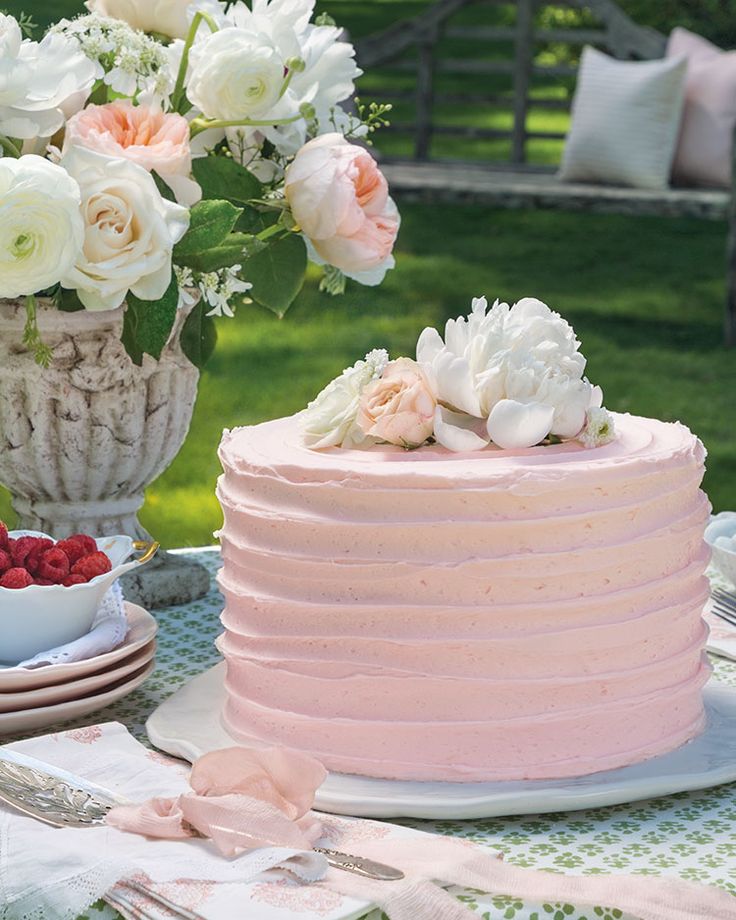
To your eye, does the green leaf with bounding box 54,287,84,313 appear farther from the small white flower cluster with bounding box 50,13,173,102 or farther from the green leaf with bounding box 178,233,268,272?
the small white flower cluster with bounding box 50,13,173,102

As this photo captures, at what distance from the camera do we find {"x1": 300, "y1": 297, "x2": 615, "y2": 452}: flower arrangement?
1.30 metres

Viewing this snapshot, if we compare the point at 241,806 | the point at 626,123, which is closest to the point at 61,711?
the point at 241,806

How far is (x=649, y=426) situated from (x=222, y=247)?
0.48 metres

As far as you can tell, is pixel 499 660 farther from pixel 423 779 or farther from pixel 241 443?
pixel 241 443

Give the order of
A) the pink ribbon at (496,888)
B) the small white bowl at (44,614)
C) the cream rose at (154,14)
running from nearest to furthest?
the pink ribbon at (496,888), the small white bowl at (44,614), the cream rose at (154,14)

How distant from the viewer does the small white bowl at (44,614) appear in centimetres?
140

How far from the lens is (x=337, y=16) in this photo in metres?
10.8

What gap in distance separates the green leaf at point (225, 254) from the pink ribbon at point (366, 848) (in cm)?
61

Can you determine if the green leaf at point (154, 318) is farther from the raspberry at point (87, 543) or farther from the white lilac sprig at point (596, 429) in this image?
the white lilac sprig at point (596, 429)

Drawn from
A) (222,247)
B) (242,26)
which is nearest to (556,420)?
(222,247)

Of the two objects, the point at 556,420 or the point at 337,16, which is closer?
the point at 556,420

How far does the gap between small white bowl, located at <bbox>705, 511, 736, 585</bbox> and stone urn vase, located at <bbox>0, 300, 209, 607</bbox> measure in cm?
59

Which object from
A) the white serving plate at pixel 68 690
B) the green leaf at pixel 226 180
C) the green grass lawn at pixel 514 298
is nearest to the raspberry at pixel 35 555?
the white serving plate at pixel 68 690

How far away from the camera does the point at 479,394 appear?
132 cm
